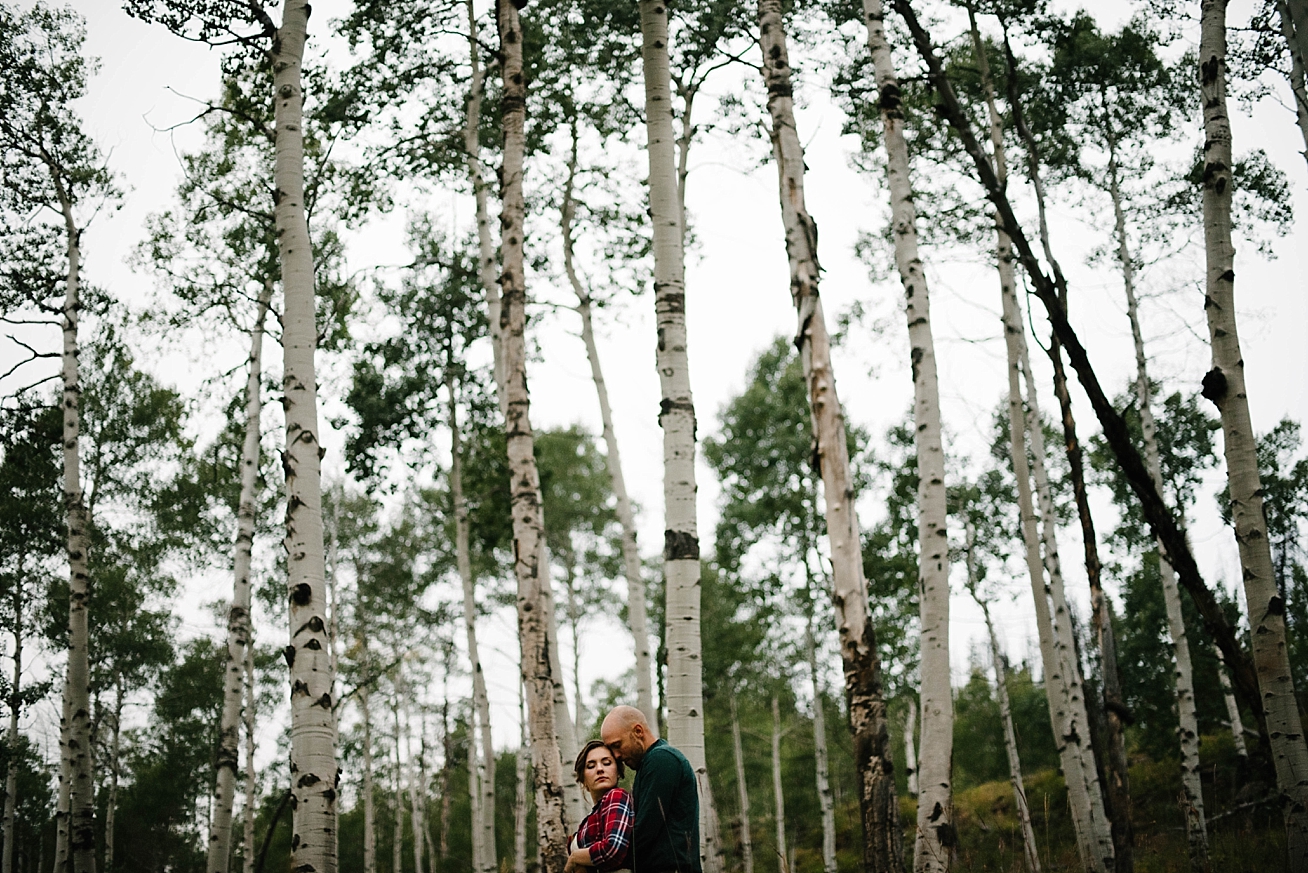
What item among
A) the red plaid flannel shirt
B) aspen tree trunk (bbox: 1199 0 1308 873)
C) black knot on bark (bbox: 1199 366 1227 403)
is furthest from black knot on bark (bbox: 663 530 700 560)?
black knot on bark (bbox: 1199 366 1227 403)

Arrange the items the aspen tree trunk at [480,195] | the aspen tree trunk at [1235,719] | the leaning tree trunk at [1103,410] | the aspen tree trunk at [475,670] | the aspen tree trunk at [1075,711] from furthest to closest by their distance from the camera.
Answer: the aspen tree trunk at [1235,719], the aspen tree trunk at [475,670], the aspen tree trunk at [480,195], the aspen tree trunk at [1075,711], the leaning tree trunk at [1103,410]

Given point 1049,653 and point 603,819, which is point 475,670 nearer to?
point 1049,653

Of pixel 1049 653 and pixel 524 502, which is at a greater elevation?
pixel 524 502

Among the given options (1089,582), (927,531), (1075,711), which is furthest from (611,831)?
(1075,711)

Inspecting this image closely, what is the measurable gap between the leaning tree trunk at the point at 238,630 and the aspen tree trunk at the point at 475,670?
358 cm

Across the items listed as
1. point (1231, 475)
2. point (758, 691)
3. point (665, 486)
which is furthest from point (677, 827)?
point (758, 691)

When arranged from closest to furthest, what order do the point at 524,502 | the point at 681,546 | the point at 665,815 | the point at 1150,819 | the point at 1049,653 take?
the point at 665,815, the point at 681,546, the point at 524,502, the point at 1049,653, the point at 1150,819

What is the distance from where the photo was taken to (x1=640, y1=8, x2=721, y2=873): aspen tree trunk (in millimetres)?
6191

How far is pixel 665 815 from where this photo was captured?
3.22 metres

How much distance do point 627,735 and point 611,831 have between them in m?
0.36

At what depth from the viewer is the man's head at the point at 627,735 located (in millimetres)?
3490

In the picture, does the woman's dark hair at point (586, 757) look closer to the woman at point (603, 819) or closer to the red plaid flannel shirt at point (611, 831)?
the woman at point (603, 819)

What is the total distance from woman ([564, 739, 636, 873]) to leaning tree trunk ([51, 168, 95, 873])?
9539mm

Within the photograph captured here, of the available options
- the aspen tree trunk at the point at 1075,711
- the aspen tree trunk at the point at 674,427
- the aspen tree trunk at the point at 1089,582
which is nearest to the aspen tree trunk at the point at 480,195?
the aspen tree trunk at the point at 674,427
